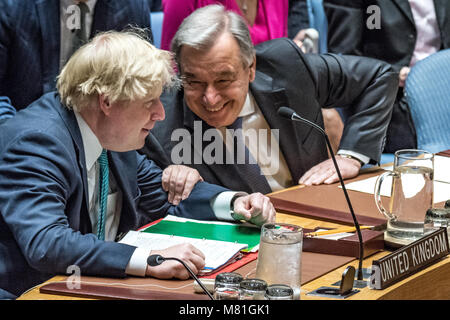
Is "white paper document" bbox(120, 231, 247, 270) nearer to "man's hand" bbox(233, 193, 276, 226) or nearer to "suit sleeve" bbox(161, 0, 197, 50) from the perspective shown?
"man's hand" bbox(233, 193, 276, 226)

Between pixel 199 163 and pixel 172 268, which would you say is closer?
pixel 172 268

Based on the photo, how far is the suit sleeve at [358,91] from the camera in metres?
2.93

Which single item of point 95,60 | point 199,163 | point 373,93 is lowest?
point 199,163

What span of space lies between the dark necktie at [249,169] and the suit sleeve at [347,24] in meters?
1.27

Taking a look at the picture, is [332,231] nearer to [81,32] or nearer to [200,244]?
[200,244]

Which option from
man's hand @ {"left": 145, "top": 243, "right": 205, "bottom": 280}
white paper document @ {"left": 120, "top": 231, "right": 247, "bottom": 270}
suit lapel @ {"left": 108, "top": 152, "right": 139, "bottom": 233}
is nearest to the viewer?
man's hand @ {"left": 145, "top": 243, "right": 205, "bottom": 280}

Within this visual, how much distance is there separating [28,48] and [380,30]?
202cm

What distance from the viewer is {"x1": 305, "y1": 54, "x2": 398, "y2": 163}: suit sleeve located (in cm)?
293

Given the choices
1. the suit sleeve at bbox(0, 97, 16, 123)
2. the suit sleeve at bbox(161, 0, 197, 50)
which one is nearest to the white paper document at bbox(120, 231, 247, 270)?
the suit sleeve at bbox(0, 97, 16, 123)

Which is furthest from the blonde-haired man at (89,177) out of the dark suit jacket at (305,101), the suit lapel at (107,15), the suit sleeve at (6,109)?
the suit lapel at (107,15)

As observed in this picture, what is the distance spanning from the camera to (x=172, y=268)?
5.51 ft

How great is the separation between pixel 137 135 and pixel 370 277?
76 cm

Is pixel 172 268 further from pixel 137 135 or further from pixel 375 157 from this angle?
pixel 375 157

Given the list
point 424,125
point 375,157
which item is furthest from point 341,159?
point 424,125
